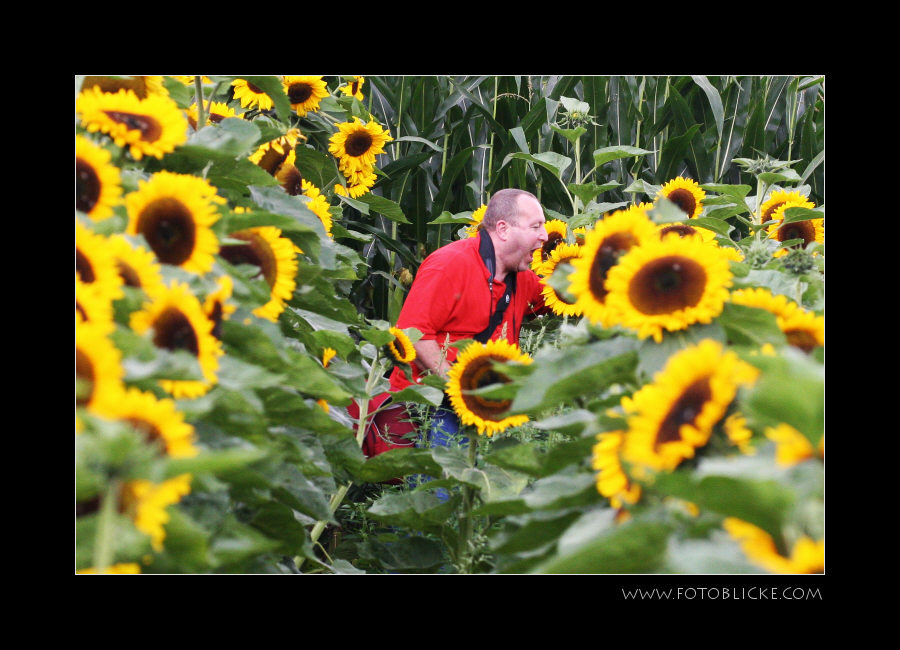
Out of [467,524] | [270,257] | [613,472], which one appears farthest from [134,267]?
[467,524]

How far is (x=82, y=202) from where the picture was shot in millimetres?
1172

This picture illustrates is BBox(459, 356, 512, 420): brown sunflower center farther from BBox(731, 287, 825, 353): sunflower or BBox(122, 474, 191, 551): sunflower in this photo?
BBox(122, 474, 191, 551): sunflower

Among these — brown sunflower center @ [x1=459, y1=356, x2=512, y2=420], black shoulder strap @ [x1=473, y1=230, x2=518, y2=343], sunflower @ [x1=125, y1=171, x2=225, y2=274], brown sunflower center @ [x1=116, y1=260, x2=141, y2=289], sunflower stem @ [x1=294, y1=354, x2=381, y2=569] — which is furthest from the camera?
black shoulder strap @ [x1=473, y1=230, x2=518, y2=343]

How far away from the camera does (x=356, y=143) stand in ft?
10.2

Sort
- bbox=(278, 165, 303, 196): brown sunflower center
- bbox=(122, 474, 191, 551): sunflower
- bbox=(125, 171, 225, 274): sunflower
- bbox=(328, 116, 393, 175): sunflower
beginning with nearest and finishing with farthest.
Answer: bbox=(122, 474, 191, 551): sunflower, bbox=(125, 171, 225, 274): sunflower, bbox=(278, 165, 303, 196): brown sunflower center, bbox=(328, 116, 393, 175): sunflower

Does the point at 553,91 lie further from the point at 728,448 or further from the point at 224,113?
the point at 728,448

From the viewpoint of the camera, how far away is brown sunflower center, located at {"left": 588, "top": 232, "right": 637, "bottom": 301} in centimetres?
129

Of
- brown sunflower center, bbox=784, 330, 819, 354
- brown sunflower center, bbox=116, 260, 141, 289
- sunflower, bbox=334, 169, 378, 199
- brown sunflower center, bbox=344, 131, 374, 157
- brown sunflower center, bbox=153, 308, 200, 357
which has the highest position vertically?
brown sunflower center, bbox=344, 131, 374, 157

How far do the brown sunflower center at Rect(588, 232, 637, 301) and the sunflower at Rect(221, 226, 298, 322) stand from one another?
48 centimetres

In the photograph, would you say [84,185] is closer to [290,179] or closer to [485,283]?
[290,179]

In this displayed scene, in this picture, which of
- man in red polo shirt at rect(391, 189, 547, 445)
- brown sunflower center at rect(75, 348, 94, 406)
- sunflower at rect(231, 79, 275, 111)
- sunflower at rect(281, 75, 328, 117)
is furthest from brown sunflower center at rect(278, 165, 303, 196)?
brown sunflower center at rect(75, 348, 94, 406)

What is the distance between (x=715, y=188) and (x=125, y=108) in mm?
2015

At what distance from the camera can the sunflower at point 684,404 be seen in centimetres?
90
